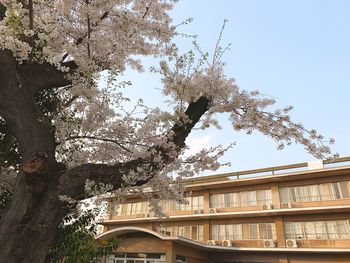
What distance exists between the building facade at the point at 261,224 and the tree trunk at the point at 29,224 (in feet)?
53.7

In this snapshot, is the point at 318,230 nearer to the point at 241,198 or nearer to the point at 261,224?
the point at 261,224

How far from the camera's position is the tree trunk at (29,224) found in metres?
2.88

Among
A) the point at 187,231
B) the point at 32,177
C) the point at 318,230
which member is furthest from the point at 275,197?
the point at 32,177

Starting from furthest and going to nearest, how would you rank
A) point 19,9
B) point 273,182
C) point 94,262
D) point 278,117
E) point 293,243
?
point 273,182 → point 293,243 → point 94,262 → point 278,117 → point 19,9

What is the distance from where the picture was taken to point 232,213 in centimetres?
2241

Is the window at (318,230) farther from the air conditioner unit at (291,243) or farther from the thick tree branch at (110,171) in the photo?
the thick tree branch at (110,171)

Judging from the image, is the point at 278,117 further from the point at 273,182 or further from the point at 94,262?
the point at 273,182

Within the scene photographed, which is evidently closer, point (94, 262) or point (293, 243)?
point (94, 262)

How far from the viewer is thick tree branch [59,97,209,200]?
3342 millimetres

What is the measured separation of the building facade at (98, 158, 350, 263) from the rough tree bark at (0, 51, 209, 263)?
638 inches

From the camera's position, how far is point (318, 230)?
65.3 feet

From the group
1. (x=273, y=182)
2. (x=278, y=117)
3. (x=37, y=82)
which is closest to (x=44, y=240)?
(x=37, y=82)

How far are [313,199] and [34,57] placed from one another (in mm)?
20840

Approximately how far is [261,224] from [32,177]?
21.1m
